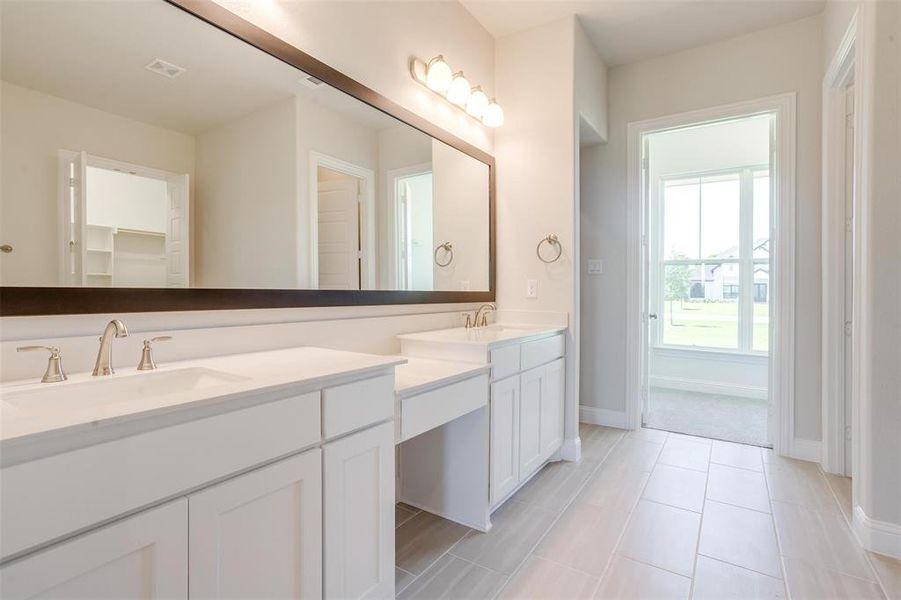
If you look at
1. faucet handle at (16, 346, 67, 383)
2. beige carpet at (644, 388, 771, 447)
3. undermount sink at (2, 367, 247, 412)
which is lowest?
beige carpet at (644, 388, 771, 447)

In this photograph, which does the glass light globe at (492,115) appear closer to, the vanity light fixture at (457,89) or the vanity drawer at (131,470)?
the vanity light fixture at (457,89)

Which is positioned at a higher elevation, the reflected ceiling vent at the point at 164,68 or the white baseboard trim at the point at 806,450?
the reflected ceiling vent at the point at 164,68

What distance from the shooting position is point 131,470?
771mm

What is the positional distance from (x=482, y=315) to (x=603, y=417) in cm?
138

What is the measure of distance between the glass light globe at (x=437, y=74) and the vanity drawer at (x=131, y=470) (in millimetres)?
1849

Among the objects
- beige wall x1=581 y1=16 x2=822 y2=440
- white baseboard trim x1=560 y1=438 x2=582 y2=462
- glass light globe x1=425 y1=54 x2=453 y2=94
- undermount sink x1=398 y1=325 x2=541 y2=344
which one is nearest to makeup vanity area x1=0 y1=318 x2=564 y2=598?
undermount sink x1=398 y1=325 x2=541 y2=344

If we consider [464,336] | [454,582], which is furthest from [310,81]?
[454,582]

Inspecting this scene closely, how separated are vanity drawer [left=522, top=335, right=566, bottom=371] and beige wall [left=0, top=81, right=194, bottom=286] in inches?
69.6

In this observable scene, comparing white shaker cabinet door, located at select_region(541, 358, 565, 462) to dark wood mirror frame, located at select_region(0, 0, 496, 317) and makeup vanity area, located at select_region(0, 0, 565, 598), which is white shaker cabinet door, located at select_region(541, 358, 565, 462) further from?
dark wood mirror frame, located at select_region(0, 0, 496, 317)

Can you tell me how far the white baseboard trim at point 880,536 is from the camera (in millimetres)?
1664

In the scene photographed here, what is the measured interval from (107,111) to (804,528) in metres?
2.95

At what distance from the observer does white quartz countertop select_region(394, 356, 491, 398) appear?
1.47 metres

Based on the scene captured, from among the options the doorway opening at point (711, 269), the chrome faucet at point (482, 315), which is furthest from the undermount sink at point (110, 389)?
the doorway opening at point (711, 269)

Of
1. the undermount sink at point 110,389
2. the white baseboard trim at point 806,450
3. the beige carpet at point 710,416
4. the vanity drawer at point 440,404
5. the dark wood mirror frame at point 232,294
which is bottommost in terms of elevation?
the beige carpet at point 710,416
